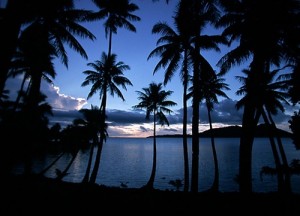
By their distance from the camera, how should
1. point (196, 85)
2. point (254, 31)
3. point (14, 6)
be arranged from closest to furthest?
1. point (14, 6)
2. point (254, 31)
3. point (196, 85)

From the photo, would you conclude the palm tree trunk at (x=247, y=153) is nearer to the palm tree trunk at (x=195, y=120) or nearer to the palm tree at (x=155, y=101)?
the palm tree trunk at (x=195, y=120)

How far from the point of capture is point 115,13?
1623 centimetres

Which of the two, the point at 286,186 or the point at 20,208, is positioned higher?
the point at 20,208

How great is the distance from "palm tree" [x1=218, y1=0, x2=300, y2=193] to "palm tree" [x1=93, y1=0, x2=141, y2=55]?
8.24m

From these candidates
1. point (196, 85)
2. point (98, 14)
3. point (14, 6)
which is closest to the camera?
point (14, 6)

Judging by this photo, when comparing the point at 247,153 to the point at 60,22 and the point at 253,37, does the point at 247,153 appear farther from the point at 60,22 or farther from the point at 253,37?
the point at 60,22

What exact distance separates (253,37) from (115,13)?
1172 cm

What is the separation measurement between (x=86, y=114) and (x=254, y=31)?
20.5 metres

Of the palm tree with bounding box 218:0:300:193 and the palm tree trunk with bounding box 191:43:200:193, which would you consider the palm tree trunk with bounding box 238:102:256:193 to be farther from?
the palm tree trunk with bounding box 191:43:200:193

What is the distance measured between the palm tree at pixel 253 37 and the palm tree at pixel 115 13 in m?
8.24

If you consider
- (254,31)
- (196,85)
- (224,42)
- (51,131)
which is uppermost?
(224,42)

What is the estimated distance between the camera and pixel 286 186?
14016mm

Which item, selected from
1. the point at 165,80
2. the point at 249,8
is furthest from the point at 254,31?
the point at 165,80

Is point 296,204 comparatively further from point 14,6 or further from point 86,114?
point 86,114
